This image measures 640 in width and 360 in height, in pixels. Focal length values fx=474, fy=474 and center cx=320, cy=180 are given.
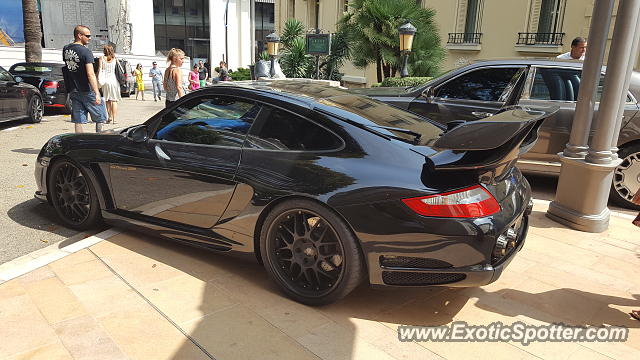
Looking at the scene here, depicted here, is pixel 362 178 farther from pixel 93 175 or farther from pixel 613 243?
pixel 613 243

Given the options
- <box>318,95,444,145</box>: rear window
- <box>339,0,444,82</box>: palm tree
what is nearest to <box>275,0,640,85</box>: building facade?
<box>339,0,444,82</box>: palm tree

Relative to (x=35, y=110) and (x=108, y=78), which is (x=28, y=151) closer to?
(x=108, y=78)

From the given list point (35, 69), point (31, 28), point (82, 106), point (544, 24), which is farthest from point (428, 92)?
point (31, 28)

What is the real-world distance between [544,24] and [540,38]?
1.49 ft

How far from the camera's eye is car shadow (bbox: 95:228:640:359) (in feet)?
8.92

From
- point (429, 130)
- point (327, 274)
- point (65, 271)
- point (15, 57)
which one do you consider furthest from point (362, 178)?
point (15, 57)

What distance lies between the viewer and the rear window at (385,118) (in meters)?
3.17

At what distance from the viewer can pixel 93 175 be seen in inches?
159

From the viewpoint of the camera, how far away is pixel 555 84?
5973 millimetres

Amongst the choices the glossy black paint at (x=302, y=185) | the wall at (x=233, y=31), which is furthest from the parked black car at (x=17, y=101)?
the wall at (x=233, y=31)

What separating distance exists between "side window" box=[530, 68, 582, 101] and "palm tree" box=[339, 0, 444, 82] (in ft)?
27.1

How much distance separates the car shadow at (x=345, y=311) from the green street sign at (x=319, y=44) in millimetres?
11814

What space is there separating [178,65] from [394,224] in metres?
6.17
